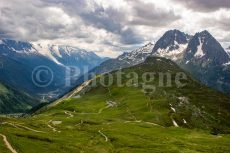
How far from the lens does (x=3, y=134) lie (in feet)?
447

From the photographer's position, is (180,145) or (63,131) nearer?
(180,145)

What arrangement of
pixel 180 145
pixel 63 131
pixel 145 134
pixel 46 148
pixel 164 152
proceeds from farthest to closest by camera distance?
pixel 145 134, pixel 63 131, pixel 180 145, pixel 164 152, pixel 46 148

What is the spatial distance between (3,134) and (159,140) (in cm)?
7188

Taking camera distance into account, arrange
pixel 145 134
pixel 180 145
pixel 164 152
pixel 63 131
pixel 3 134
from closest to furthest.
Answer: pixel 3 134
pixel 164 152
pixel 180 145
pixel 63 131
pixel 145 134

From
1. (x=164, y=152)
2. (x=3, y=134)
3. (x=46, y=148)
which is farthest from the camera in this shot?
(x=164, y=152)

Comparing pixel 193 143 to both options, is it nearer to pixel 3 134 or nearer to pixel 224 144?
pixel 224 144

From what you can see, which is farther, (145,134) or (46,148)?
(145,134)

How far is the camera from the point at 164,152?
491 ft

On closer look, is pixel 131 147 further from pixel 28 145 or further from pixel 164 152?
pixel 28 145

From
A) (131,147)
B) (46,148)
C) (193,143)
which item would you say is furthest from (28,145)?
(193,143)

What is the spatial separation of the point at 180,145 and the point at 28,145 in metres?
67.6

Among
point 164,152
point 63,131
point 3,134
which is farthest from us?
point 63,131

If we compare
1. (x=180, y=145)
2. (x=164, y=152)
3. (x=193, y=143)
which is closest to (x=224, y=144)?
(x=193, y=143)

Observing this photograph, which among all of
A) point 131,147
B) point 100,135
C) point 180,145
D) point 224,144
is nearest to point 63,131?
point 100,135
